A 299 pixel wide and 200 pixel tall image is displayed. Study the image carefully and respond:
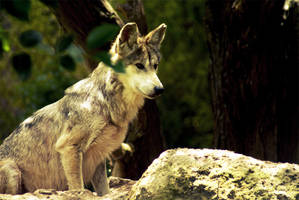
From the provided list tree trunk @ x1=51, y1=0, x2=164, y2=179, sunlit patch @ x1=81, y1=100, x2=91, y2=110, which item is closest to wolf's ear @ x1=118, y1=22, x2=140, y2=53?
sunlit patch @ x1=81, y1=100, x2=91, y2=110

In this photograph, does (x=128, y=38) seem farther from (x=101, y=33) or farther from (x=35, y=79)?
(x=35, y=79)

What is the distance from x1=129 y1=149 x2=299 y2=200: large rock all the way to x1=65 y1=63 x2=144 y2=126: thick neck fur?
1.47 m

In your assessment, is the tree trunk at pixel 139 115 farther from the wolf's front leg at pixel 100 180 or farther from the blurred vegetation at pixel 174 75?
the blurred vegetation at pixel 174 75

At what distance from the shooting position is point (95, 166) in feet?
18.9

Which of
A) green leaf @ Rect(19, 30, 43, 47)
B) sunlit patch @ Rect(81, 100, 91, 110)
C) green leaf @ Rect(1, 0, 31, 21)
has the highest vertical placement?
green leaf @ Rect(1, 0, 31, 21)

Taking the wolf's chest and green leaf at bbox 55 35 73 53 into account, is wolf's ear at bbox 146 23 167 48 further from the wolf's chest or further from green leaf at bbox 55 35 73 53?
green leaf at bbox 55 35 73 53

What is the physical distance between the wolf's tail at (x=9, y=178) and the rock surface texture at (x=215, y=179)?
6.02 ft

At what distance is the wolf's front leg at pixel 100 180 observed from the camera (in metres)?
5.71

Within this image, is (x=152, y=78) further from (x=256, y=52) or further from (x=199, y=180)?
(x=256, y=52)

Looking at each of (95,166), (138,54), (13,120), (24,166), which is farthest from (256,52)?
(13,120)

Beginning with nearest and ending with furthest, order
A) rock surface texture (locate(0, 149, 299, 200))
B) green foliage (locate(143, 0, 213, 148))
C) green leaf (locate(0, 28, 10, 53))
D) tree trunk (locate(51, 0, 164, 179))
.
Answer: green leaf (locate(0, 28, 10, 53)) → rock surface texture (locate(0, 149, 299, 200)) → tree trunk (locate(51, 0, 164, 179)) → green foliage (locate(143, 0, 213, 148))

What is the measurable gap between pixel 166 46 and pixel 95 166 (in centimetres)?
1129

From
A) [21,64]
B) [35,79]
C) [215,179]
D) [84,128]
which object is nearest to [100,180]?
[84,128]

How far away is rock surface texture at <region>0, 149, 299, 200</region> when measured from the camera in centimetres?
383
